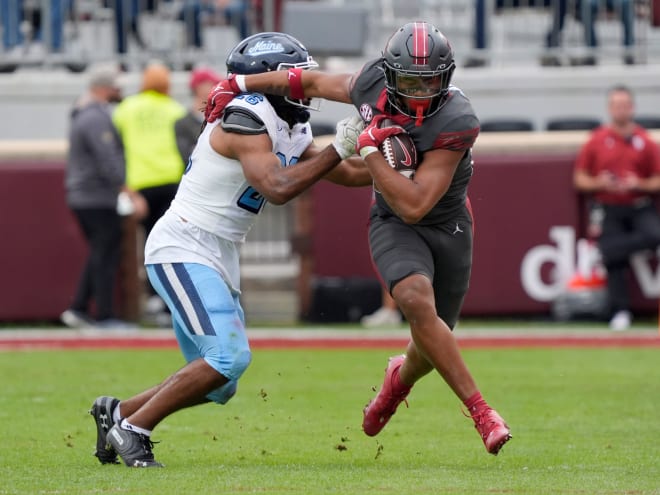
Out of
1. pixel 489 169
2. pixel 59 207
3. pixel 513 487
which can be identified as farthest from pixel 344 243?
pixel 513 487

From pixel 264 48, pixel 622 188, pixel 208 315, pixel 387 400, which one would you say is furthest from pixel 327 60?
pixel 208 315

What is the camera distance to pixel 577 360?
35.1 feet

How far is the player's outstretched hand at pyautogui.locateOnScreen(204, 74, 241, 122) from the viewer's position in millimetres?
6352

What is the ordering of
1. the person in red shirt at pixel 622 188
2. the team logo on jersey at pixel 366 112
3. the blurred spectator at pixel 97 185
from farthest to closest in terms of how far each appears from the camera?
the person in red shirt at pixel 622 188, the blurred spectator at pixel 97 185, the team logo on jersey at pixel 366 112

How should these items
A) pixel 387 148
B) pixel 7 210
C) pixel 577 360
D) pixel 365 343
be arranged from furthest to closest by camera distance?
pixel 7 210
pixel 365 343
pixel 577 360
pixel 387 148

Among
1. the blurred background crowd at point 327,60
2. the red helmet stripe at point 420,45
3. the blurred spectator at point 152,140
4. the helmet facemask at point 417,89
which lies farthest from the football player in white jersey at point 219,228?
the blurred background crowd at point 327,60

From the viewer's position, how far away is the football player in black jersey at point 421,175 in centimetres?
610

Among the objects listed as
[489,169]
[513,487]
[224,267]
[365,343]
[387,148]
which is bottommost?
[365,343]

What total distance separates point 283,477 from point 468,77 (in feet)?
33.1

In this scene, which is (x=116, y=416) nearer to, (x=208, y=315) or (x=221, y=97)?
(x=208, y=315)

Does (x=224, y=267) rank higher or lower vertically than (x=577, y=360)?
higher

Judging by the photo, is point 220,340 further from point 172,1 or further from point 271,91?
point 172,1

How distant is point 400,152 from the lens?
6156 mm

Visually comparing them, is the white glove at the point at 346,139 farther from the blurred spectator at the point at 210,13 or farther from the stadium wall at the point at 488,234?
the blurred spectator at the point at 210,13
